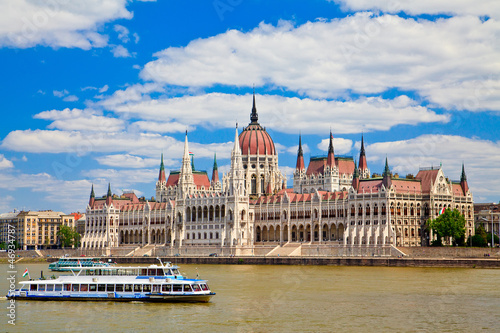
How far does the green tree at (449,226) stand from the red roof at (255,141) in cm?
5823

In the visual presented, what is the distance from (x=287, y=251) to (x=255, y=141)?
42.5 metres

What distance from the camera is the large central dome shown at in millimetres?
178000

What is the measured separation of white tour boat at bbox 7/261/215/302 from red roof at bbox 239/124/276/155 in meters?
111

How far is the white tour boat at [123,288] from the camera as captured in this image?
64.7m

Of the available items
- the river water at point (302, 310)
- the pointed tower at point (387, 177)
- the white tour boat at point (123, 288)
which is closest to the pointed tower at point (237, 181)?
the pointed tower at point (387, 177)

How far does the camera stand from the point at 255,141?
586 feet

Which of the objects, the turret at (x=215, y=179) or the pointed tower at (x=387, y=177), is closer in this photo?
the pointed tower at (x=387, y=177)

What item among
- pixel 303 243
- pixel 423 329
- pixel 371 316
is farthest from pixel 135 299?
pixel 303 243

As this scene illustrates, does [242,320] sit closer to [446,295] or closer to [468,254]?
[446,295]

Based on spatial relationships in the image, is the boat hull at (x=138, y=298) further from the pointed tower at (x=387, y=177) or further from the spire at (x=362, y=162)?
the spire at (x=362, y=162)

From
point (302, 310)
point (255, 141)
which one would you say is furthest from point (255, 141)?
point (302, 310)

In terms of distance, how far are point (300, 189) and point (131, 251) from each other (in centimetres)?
3879

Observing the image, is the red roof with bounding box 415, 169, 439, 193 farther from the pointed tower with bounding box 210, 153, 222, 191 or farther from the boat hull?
the boat hull

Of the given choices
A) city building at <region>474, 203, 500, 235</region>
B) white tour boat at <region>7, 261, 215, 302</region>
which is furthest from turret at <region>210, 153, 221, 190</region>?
white tour boat at <region>7, 261, 215, 302</region>
